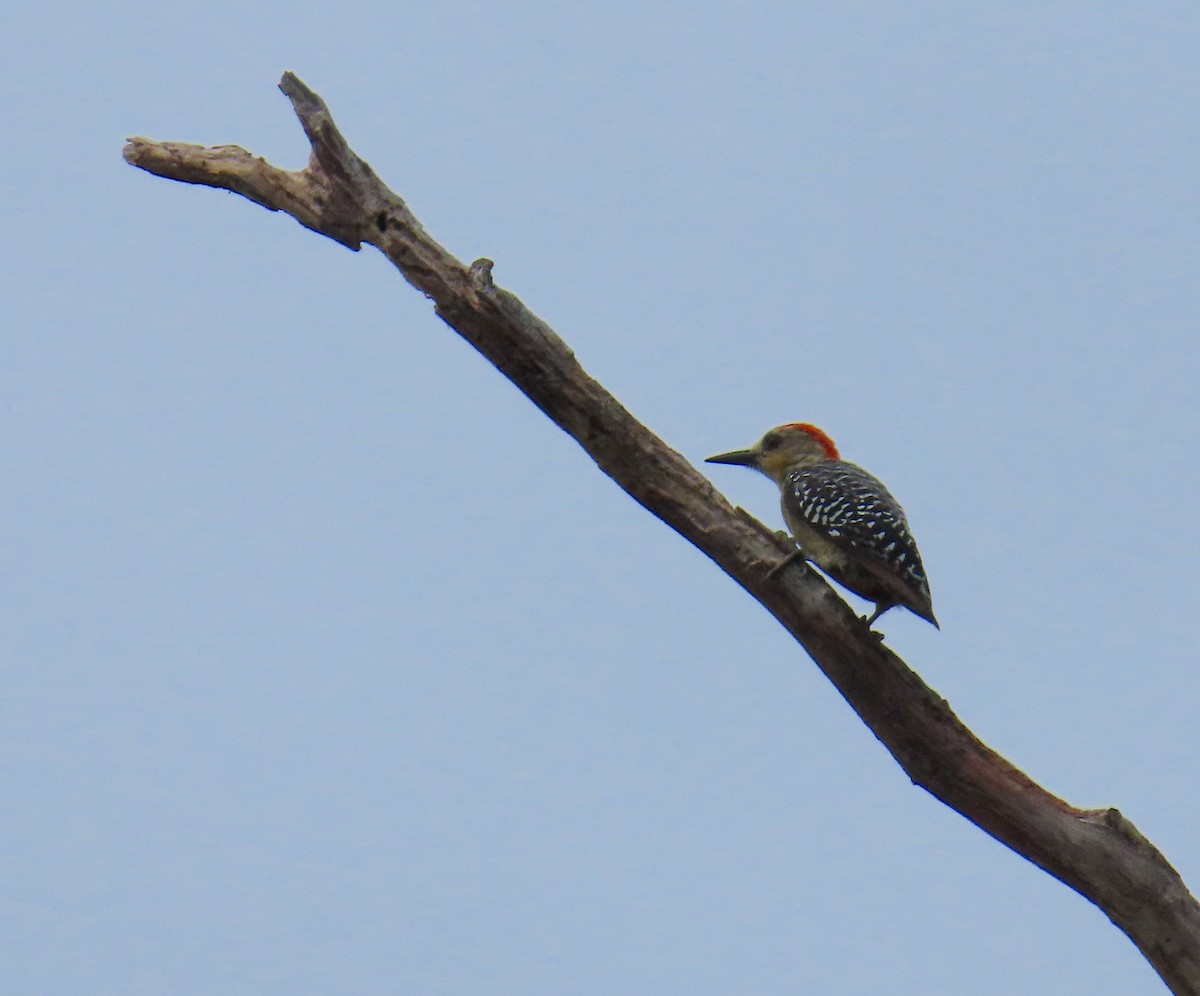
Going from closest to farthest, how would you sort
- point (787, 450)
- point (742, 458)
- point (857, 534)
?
point (857, 534) → point (787, 450) → point (742, 458)

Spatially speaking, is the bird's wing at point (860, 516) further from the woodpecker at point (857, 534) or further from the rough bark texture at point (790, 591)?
the rough bark texture at point (790, 591)

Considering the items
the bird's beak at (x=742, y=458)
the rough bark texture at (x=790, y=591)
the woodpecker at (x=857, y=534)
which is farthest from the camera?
the bird's beak at (x=742, y=458)

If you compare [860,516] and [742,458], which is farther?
[742,458]

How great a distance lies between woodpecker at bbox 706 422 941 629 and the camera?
5.14 meters

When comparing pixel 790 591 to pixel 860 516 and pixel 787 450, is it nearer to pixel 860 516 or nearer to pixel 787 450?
pixel 860 516

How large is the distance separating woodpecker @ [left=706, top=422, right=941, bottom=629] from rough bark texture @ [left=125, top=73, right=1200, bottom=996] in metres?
0.20

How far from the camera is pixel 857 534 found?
519cm

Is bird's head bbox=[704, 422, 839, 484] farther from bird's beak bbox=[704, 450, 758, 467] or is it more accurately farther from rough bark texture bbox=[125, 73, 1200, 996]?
rough bark texture bbox=[125, 73, 1200, 996]

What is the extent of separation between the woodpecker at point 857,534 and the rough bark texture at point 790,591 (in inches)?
7.8

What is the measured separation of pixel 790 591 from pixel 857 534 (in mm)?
462

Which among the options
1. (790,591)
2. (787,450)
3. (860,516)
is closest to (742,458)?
(787,450)

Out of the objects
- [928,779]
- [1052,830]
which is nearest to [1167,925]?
[1052,830]

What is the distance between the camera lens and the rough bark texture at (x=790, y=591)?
15.4ft

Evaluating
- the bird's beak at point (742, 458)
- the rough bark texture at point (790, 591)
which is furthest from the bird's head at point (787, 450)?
the rough bark texture at point (790, 591)
